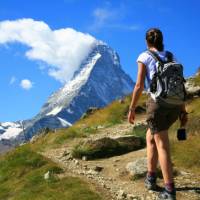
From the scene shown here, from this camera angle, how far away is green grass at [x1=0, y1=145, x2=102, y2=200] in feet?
46.4

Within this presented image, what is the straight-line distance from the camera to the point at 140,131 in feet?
80.9

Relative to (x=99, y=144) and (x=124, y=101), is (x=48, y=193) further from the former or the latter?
(x=124, y=101)

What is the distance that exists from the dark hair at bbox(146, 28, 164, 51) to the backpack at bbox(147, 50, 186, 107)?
0.45 meters

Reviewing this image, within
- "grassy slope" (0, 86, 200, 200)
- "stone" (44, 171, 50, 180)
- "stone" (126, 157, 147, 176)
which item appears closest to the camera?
"grassy slope" (0, 86, 200, 200)

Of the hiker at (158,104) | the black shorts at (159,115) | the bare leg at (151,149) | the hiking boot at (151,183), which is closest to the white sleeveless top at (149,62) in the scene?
the hiker at (158,104)

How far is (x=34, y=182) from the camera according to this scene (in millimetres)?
16219

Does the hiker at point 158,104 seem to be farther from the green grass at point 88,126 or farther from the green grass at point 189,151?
the green grass at point 88,126

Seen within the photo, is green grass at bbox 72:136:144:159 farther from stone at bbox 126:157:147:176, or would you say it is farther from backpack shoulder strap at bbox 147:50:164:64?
backpack shoulder strap at bbox 147:50:164:64

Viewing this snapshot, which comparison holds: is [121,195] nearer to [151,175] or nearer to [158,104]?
[151,175]

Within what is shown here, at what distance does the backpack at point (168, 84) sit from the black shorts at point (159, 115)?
0.13 m

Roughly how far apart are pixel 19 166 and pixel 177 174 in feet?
19.6

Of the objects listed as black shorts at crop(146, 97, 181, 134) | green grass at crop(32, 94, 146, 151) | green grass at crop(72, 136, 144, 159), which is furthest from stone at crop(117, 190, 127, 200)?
green grass at crop(32, 94, 146, 151)

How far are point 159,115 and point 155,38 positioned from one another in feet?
5.23

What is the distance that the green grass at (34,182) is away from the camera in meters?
14.1
